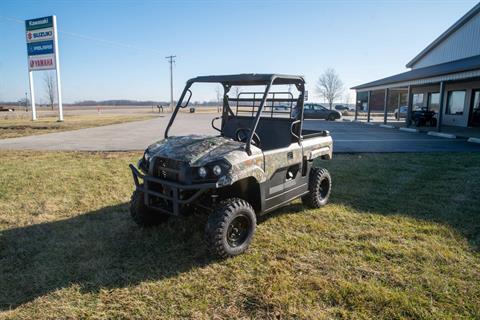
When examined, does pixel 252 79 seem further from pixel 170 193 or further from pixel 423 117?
pixel 423 117

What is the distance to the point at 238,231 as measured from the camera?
3547mm

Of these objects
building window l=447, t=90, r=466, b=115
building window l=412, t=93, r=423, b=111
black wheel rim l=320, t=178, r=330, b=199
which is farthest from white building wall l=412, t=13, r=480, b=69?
black wheel rim l=320, t=178, r=330, b=199

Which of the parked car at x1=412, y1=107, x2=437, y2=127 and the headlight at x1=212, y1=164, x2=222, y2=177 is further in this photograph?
the parked car at x1=412, y1=107, x2=437, y2=127

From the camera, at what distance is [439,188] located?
605cm

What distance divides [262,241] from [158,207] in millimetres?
1250

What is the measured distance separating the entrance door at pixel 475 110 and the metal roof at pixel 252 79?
60.1ft

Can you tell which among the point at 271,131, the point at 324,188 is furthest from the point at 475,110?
the point at 271,131

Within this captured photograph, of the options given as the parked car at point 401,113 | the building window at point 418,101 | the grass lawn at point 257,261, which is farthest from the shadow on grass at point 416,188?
the parked car at point 401,113

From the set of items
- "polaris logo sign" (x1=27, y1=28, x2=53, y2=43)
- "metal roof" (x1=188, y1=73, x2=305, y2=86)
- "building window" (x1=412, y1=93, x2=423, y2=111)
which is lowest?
"metal roof" (x1=188, y1=73, x2=305, y2=86)

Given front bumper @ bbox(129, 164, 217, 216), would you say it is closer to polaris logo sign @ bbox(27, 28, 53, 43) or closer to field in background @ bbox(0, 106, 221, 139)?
field in background @ bbox(0, 106, 221, 139)

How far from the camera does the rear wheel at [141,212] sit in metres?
3.93

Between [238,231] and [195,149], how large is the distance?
3.26 feet

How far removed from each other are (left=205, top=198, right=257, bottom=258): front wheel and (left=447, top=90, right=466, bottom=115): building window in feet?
66.7

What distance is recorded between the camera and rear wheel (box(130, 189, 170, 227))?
3928 millimetres
